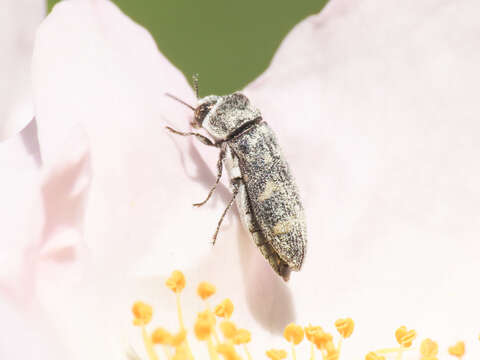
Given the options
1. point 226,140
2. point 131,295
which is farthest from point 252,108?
point 131,295

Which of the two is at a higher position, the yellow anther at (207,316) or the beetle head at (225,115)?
the beetle head at (225,115)

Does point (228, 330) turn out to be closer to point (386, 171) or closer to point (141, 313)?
point (141, 313)

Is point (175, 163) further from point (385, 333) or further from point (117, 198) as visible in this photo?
point (385, 333)

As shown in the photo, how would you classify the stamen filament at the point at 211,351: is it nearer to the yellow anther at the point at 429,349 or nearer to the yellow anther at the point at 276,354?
the yellow anther at the point at 276,354

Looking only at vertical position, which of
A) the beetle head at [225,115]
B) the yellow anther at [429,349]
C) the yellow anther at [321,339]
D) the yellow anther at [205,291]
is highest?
the beetle head at [225,115]

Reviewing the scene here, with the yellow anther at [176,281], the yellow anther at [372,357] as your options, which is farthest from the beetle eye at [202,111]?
the yellow anther at [372,357]

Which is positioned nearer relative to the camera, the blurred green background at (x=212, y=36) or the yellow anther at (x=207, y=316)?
the yellow anther at (x=207, y=316)
